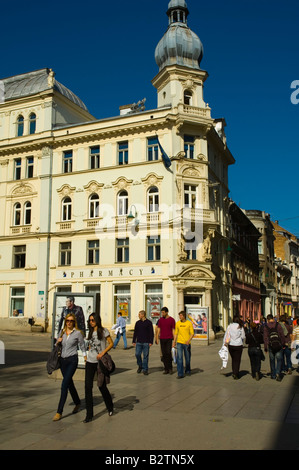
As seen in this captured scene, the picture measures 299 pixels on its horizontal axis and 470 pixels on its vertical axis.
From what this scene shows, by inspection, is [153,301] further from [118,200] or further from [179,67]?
[179,67]

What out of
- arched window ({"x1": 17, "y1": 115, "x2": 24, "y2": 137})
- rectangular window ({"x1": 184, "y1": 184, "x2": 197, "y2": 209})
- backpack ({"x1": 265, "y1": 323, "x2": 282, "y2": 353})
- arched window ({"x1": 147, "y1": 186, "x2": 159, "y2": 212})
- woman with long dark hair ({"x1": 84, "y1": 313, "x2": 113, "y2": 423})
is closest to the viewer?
woman with long dark hair ({"x1": 84, "y1": 313, "x2": 113, "y2": 423})

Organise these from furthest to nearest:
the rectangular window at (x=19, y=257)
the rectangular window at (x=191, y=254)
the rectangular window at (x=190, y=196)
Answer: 1. the rectangular window at (x=19, y=257)
2. the rectangular window at (x=190, y=196)
3. the rectangular window at (x=191, y=254)

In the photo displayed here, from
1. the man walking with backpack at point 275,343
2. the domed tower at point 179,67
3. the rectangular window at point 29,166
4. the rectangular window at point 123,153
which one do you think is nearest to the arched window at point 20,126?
the rectangular window at point 29,166

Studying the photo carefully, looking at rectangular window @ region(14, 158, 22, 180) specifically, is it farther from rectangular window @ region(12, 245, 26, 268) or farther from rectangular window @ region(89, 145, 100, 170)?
rectangular window @ region(89, 145, 100, 170)

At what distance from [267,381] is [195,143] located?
22.6 m

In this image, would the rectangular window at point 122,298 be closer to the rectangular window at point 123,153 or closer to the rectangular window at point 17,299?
the rectangular window at point 17,299

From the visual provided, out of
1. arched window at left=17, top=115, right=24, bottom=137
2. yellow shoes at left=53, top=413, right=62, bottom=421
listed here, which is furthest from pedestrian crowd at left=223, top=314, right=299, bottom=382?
arched window at left=17, top=115, right=24, bottom=137

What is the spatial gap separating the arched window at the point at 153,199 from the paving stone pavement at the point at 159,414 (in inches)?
745

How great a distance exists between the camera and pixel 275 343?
500 inches

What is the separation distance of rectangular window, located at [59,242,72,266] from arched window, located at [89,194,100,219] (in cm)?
286

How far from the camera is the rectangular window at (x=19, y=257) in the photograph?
115ft

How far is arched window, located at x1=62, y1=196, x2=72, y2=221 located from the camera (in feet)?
113

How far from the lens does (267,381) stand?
1256cm
